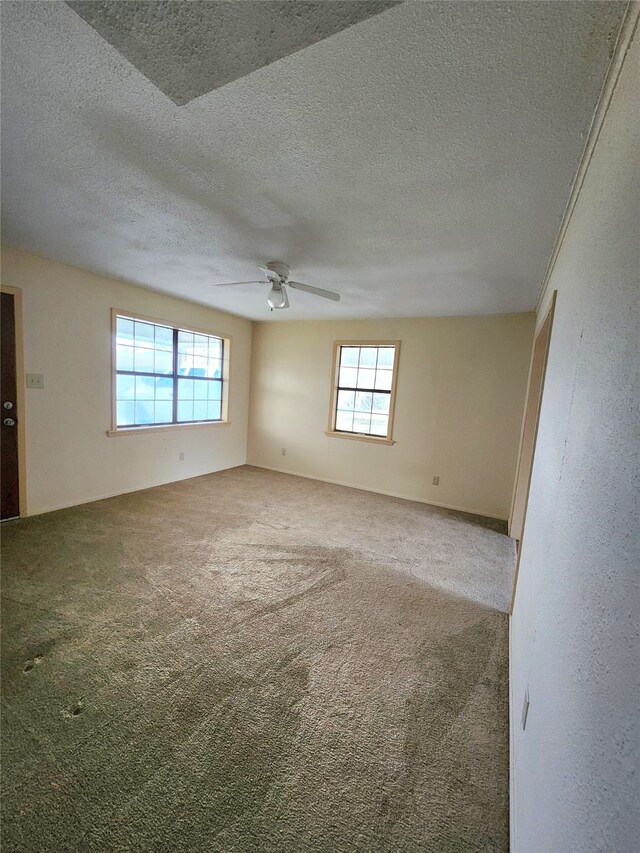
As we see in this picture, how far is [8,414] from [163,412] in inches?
65.2

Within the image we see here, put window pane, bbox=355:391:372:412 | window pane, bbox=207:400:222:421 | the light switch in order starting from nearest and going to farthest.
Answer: the light switch
window pane, bbox=355:391:372:412
window pane, bbox=207:400:222:421

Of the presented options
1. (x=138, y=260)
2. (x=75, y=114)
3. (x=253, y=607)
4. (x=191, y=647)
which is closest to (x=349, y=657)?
(x=253, y=607)

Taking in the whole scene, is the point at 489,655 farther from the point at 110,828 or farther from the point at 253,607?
the point at 110,828

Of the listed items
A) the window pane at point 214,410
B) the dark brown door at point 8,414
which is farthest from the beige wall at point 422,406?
the dark brown door at point 8,414

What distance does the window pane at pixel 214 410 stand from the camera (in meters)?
5.26

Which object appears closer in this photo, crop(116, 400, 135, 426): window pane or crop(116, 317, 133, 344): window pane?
→ crop(116, 317, 133, 344): window pane

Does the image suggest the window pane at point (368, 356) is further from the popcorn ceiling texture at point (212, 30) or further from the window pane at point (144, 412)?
the popcorn ceiling texture at point (212, 30)

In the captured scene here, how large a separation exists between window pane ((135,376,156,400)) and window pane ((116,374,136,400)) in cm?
7

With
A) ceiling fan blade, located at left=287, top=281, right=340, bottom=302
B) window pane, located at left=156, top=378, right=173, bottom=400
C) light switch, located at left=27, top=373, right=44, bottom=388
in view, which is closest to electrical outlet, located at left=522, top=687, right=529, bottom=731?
ceiling fan blade, located at left=287, top=281, right=340, bottom=302

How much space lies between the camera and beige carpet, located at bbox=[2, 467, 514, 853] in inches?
44.0

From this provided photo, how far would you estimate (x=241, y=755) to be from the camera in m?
1.30

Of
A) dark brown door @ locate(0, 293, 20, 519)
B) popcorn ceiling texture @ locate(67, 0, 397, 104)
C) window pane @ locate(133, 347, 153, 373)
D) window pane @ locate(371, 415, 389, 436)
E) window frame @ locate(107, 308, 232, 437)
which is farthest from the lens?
window pane @ locate(371, 415, 389, 436)

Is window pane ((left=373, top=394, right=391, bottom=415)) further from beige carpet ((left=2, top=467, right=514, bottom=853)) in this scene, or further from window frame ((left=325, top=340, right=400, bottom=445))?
beige carpet ((left=2, top=467, right=514, bottom=853))

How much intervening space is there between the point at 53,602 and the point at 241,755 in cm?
156
